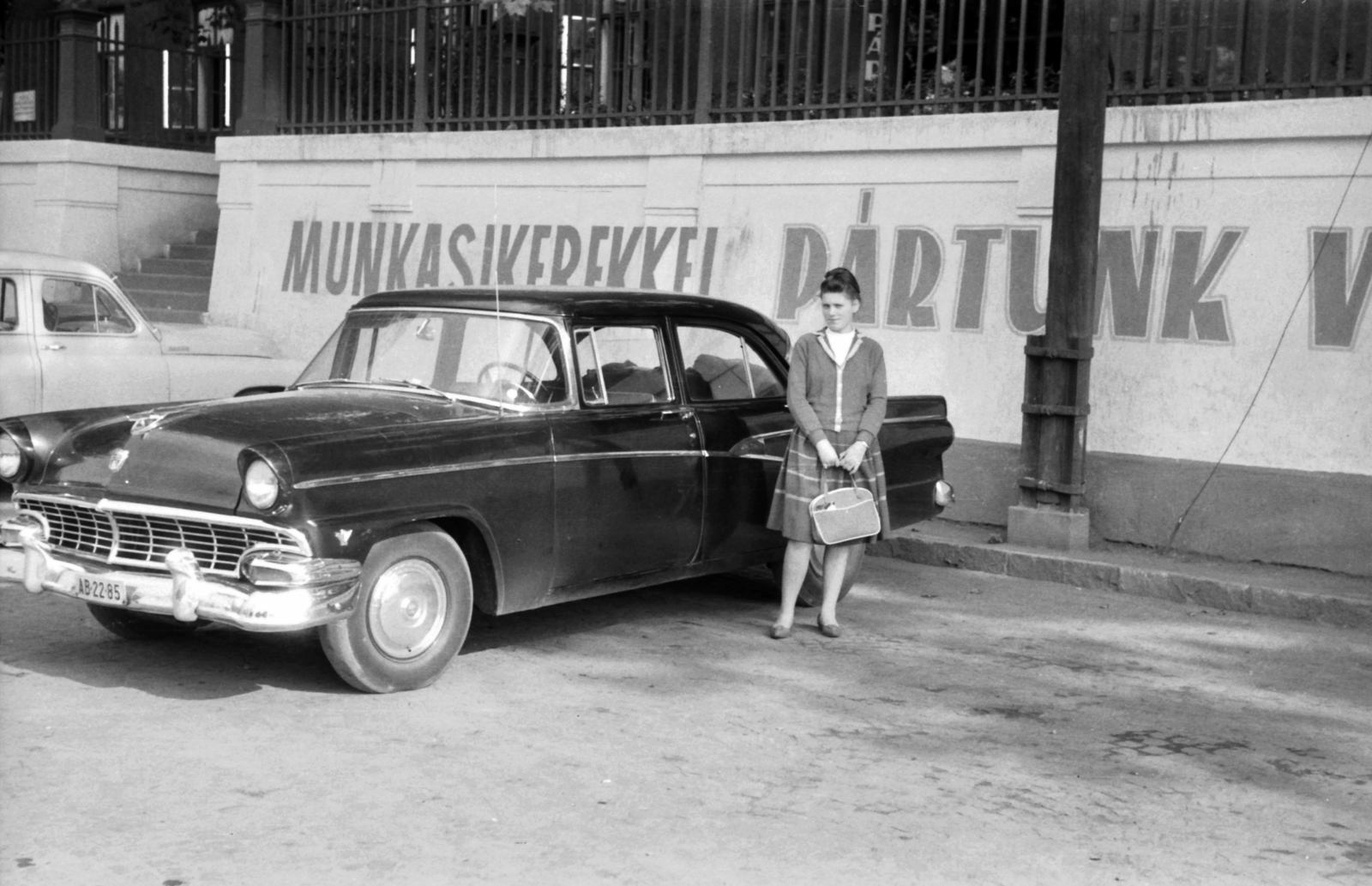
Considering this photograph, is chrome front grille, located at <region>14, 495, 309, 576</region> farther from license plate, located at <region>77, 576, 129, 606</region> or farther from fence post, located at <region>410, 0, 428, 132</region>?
fence post, located at <region>410, 0, 428, 132</region>

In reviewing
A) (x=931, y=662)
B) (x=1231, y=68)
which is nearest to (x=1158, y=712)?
(x=931, y=662)

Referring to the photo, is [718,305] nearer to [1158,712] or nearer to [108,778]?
[1158,712]

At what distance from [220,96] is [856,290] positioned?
43.3 feet

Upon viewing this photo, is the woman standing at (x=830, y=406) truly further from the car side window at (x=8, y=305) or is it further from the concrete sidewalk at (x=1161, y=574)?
the car side window at (x=8, y=305)

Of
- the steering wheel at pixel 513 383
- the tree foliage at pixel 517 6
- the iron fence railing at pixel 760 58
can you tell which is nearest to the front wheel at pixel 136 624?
the steering wheel at pixel 513 383

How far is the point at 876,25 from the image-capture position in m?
11.0

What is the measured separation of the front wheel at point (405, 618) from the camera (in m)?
5.66

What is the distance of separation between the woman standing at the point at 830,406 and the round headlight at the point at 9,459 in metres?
3.32

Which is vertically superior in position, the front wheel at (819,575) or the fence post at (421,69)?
the fence post at (421,69)

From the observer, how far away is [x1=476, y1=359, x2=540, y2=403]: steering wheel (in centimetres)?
645

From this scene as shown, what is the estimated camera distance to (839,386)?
6.91 meters

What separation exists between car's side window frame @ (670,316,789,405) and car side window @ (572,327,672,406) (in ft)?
0.37

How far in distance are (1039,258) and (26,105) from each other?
12680mm

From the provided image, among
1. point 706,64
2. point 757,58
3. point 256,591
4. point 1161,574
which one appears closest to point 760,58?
point 757,58
